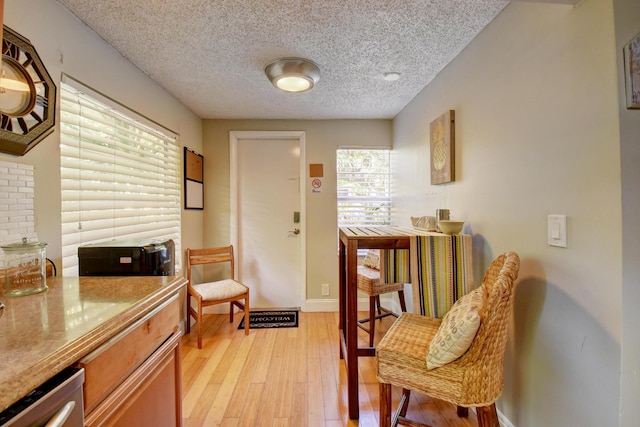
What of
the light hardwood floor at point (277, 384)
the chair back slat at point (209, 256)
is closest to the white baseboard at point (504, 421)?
the light hardwood floor at point (277, 384)

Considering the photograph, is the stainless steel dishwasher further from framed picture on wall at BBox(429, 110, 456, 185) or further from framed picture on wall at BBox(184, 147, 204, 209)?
framed picture on wall at BBox(184, 147, 204, 209)

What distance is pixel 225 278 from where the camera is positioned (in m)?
2.92

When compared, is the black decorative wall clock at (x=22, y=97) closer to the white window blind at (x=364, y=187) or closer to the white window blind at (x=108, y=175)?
the white window blind at (x=108, y=175)

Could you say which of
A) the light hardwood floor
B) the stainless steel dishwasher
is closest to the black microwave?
the stainless steel dishwasher

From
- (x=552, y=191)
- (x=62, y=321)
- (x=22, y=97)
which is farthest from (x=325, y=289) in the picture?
(x=22, y=97)

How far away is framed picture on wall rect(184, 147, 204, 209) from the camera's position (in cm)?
252

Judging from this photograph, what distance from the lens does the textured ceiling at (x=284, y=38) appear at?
1.30 metres

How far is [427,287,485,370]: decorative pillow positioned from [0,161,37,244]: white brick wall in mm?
1766

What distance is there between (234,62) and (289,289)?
230cm

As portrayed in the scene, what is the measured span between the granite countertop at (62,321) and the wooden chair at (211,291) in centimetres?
120

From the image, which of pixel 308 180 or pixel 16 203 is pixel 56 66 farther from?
pixel 308 180

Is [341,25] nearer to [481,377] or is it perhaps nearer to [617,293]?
[617,293]

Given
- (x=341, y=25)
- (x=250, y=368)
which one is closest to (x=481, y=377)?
(x=250, y=368)

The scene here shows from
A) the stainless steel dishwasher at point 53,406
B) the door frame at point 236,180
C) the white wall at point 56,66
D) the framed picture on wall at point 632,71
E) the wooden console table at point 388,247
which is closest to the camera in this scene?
the stainless steel dishwasher at point 53,406
